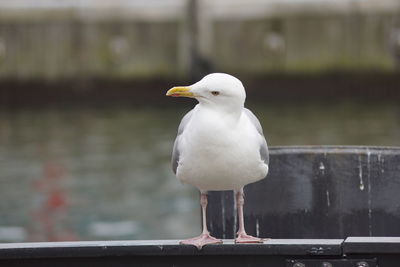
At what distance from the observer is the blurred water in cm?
1312

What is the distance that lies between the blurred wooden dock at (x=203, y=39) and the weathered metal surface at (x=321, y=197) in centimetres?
1351

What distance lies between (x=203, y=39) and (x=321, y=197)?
13.8 m

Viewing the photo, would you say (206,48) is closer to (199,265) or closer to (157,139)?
(157,139)

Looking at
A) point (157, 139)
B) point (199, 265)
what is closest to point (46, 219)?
point (157, 139)

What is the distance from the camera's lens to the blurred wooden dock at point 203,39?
19.1 m

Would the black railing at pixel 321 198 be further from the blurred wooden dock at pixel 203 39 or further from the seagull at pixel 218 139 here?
the blurred wooden dock at pixel 203 39

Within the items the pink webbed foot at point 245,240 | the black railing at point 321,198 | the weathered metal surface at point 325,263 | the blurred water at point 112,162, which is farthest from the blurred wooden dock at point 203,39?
the weathered metal surface at point 325,263

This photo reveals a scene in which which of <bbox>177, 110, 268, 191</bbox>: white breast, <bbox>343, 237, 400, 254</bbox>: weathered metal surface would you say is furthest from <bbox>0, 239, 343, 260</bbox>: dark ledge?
<bbox>177, 110, 268, 191</bbox>: white breast

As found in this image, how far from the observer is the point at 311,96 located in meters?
19.6

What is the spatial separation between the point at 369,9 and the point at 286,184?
45.8ft

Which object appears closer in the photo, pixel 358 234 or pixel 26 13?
pixel 358 234

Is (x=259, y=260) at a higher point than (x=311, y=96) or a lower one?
higher

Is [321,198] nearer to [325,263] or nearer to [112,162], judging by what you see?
[325,263]

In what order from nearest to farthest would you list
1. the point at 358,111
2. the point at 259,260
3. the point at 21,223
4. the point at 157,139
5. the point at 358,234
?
the point at 259,260, the point at 358,234, the point at 21,223, the point at 157,139, the point at 358,111
